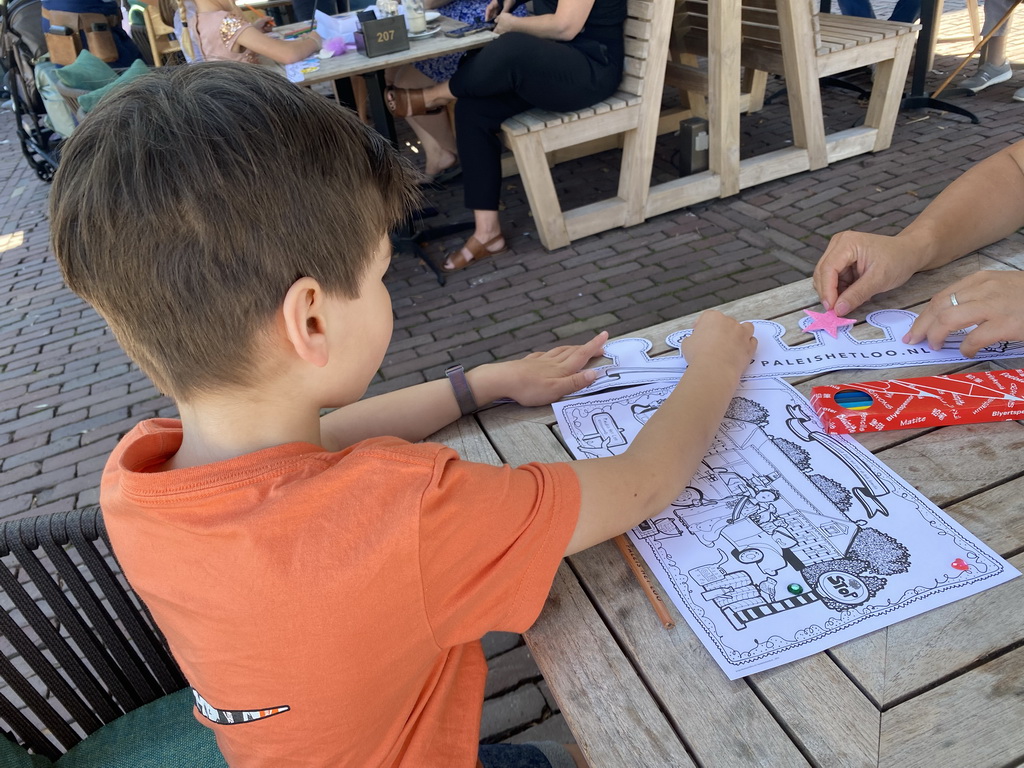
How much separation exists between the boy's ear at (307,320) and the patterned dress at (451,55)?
3.91m

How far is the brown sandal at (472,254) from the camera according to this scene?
3.98 m

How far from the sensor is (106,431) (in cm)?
320

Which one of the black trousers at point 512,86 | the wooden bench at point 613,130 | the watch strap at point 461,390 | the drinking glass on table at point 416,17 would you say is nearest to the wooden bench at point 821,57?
the wooden bench at point 613,130

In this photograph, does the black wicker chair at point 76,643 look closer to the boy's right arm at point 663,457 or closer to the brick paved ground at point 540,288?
the boy's right arm at point 663,457

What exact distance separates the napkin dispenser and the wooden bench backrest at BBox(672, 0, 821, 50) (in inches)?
72.0

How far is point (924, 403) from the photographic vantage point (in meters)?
1.09

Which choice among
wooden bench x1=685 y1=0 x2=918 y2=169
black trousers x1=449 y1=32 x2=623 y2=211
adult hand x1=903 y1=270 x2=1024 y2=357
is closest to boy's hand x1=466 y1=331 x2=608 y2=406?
adult hand x1=903 y1=270 x2=1024 y2=357

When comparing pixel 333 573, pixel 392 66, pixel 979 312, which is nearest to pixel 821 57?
pixel 392 66

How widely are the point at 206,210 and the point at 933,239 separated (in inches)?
51.1

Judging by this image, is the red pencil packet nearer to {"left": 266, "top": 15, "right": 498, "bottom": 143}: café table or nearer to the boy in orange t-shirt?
the boy in orange t-shirt

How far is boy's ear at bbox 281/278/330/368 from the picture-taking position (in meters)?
0.86

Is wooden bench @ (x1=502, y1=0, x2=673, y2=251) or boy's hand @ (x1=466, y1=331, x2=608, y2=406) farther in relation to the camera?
wooden bench @ (x1=502, y1=0, x2=673, y2=251)

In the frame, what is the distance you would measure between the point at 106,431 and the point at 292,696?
109 inches

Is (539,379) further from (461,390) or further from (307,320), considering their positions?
(307,320)
